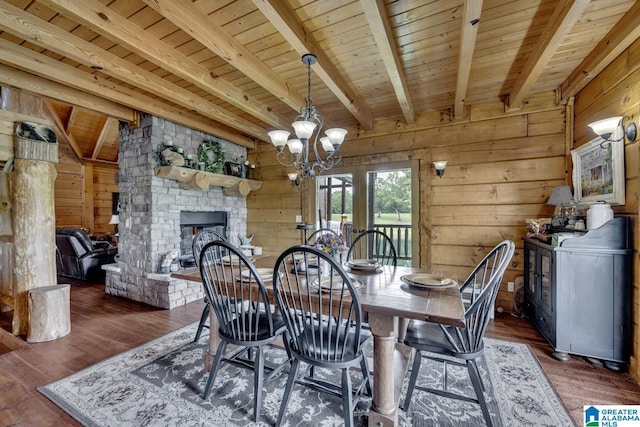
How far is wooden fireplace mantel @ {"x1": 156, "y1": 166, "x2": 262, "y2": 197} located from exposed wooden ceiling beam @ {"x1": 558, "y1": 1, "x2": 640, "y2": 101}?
174 inches

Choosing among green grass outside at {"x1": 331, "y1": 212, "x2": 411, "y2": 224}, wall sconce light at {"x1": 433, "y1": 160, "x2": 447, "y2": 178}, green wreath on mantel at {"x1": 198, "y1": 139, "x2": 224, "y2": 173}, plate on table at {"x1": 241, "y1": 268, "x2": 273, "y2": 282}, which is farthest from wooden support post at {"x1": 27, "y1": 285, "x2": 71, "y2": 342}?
wall sconce light at {"x1": 433, "y1": 160, "x2": 447, "y2": 178}

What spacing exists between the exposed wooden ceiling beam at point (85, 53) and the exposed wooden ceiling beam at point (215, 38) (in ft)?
3.41

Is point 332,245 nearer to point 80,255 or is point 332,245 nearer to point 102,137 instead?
point 80,255

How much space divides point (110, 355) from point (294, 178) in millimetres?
3287

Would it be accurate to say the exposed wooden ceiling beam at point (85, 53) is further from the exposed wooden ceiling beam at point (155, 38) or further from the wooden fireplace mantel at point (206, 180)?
the wooden fireplace mantel at point (206, 180)

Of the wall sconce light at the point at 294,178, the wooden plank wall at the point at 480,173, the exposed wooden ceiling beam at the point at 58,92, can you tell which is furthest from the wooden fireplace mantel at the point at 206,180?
the wooden plank wall at the point at 480,173

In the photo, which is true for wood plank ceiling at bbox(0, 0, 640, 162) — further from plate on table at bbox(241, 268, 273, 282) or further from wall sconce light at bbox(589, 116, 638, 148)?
plate on table at bbox(241, 268, 273, 282)

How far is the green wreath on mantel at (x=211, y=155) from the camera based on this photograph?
4.42 m

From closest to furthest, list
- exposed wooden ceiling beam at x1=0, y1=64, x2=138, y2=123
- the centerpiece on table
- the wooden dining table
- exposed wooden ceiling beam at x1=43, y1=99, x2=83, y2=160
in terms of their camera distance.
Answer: the wooden dining table < the centerpiece on table < exposed wooden ceiling beam at x1=0, y1=64, x2=138, y2=123 < exposed wooden ceiling beam at x1=43, y1=99, x2=83, y2=160

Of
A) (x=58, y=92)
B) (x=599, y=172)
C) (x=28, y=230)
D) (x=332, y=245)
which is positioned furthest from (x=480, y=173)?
(x=28, y=230)

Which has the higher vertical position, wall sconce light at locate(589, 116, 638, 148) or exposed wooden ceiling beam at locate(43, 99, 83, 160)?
exposed wooden ceiling beam at locate(43, 99, 83, 160)

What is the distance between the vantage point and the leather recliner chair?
484cm

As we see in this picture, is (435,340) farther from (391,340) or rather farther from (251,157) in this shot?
(251,157)

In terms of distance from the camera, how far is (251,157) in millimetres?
5395
